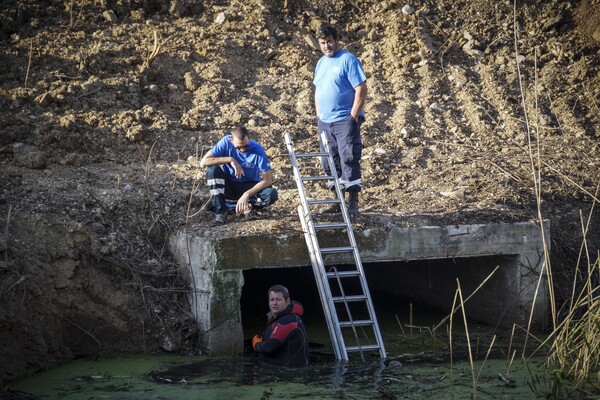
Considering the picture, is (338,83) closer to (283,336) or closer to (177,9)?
(283,336)

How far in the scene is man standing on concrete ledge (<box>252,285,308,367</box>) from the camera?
8.59m

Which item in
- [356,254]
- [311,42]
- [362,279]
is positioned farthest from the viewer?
[311,42]

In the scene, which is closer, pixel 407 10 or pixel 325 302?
pixel 325 302

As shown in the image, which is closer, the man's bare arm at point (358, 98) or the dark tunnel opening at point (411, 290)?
the man's bare arm at point (358, 98)

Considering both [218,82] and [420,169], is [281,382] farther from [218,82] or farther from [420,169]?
[218,82]

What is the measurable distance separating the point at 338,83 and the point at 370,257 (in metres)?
2.01

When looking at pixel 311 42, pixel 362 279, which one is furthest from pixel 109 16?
pixel 362 279

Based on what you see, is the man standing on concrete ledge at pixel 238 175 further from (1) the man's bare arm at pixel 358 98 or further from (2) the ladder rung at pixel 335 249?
(1) the man's bare arm at pixel 358 98

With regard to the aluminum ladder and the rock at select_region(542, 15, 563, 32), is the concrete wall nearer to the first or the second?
the aluminum ladder

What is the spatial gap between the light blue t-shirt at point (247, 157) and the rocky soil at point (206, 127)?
58 cm

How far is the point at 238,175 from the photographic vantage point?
965cm

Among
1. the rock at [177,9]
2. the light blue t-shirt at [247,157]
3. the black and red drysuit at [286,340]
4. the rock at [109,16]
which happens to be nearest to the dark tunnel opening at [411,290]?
the black and red drysuit at [286,340]

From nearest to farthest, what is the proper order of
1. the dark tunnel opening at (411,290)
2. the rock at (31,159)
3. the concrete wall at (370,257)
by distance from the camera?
the concrete wall at (370,257)
the dark tunnel opening at (411,290)
the rock at (31,159)

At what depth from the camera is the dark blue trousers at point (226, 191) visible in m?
9.67
